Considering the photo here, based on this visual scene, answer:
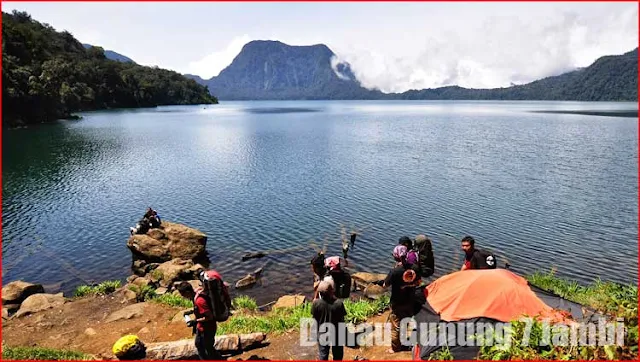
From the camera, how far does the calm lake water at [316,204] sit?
85.3 feet

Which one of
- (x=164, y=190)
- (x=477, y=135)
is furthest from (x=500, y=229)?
(x=477, y=135)

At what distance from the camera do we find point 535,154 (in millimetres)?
61812

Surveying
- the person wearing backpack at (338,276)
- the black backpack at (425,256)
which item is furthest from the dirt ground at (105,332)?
the black backpack at (425,256)

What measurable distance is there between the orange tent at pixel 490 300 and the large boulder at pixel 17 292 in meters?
20.5

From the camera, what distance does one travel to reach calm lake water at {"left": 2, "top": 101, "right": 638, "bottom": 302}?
85.3ft

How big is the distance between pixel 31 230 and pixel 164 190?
13.8 metres

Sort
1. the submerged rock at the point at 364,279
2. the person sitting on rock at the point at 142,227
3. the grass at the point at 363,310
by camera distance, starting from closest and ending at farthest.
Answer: the grass at the point at 363,310
the submerged rock at the point at 364,279
the person sitting on rock at the point at 142,227

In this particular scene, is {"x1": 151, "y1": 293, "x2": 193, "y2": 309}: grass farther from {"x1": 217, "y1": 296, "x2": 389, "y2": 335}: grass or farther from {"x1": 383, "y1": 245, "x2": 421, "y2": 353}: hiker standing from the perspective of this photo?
{"x1": 383, "y1": 245, "x2": 421, "y2": 353}: hiker standing

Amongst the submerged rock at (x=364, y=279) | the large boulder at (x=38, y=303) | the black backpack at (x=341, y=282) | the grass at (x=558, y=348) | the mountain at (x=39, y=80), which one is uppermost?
the mountain at (x=39, y=80)

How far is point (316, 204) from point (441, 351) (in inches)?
1096

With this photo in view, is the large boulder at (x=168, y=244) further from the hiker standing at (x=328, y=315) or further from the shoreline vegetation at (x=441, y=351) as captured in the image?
the hiker standing at (x=328, y=315)

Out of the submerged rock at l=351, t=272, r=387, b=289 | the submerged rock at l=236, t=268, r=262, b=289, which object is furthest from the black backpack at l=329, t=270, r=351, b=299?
the submerged rock at l=236, t=268, r=262, b=289

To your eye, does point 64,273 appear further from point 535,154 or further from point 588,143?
point 588,143

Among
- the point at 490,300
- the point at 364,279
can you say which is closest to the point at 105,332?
the point at 364,279
